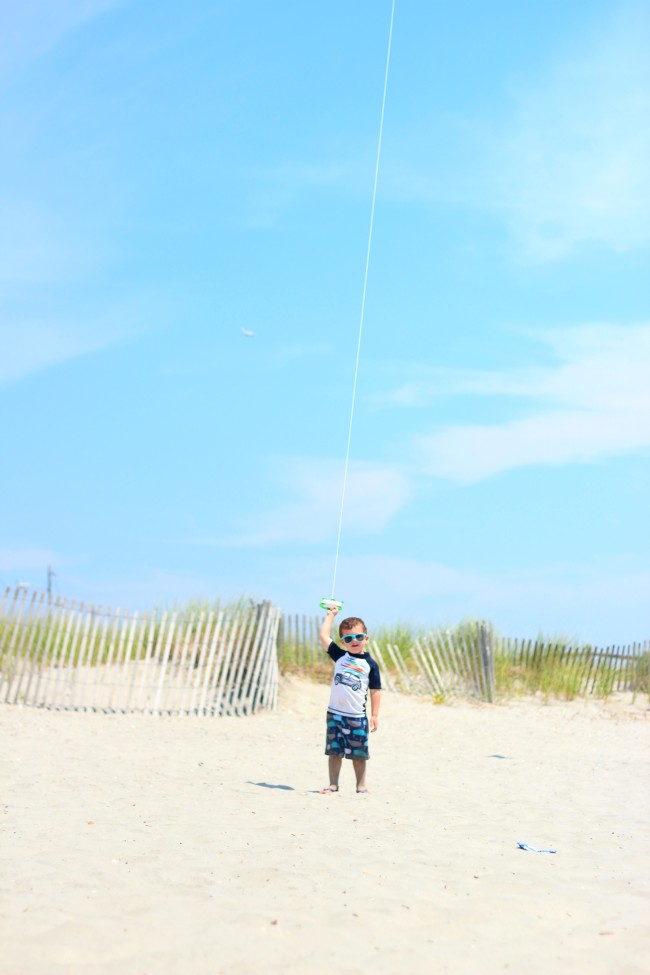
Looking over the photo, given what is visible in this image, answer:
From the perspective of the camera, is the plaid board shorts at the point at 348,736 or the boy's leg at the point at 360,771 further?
the boy's leg at the point at 360,771

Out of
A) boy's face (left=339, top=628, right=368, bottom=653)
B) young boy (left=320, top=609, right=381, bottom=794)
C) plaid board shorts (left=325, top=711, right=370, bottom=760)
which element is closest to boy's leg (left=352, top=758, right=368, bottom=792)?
young boy (left=320, top=609, right=381, bottom=794)

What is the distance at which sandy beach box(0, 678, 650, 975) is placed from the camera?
414cm

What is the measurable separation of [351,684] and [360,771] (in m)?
0.80

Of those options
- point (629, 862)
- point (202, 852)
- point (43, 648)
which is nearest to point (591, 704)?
point (43, 648)

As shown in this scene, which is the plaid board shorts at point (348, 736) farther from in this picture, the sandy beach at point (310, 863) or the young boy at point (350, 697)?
the sandy beach at point (310, 863)

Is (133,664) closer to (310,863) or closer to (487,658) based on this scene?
(487,658)

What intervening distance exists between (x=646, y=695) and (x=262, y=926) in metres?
18.6

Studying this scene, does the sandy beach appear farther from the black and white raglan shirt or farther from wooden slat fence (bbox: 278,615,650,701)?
wooden slat fence (bbox: 278,615,650,701)

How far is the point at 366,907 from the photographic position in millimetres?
4680

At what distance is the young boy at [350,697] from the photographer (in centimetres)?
806

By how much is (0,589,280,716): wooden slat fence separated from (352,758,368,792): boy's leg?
248 inches

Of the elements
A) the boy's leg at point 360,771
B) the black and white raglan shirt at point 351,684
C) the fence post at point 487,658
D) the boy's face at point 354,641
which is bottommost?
the boy's leg at point 360,771

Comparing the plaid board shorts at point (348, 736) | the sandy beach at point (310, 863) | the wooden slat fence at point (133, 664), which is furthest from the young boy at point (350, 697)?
the wooden slat fence at point (133, 664)

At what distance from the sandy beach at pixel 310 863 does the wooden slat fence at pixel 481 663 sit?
21.9ft
